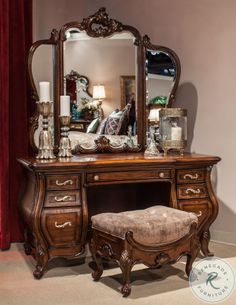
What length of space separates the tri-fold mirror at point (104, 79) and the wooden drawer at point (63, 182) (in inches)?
22.0

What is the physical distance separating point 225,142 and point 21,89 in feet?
5.41

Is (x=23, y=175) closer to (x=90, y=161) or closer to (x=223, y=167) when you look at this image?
(x=90, y=161)

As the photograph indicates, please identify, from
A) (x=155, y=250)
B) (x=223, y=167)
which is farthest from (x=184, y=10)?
(x=155, y=250)

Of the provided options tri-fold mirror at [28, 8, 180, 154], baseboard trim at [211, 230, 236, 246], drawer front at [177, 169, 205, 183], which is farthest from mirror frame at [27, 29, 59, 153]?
baseboard trim at [211, 230, 236, 246]

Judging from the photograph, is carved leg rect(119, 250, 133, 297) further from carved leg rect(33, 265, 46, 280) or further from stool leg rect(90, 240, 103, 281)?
carved leg rect(33, 265, 46, 280)

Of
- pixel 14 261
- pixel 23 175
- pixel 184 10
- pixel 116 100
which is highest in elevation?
pixel 184 10

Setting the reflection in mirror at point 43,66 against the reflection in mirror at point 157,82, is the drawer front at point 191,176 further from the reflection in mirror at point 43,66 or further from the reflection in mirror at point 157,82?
the reflection in mirror at point 43,66

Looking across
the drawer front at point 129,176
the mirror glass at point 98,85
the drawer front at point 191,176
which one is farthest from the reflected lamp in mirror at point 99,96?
the drawer front at point 191,176

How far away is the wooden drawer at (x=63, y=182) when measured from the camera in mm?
3148

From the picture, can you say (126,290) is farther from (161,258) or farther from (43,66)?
(43,66)

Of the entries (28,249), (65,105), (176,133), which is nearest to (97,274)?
(28,249)

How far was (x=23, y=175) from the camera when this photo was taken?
12.2ft

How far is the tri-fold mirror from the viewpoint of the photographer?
368cm

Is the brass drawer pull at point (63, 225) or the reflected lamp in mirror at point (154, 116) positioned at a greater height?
the reflected lamp in mirror at point (154, 116)
